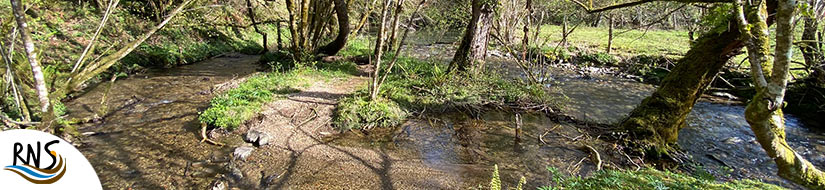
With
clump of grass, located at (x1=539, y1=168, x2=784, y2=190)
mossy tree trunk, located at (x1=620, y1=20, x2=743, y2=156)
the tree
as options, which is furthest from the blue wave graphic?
mossy tree trunk, located at (x1=620, y1=20, x2=743, y2=156)

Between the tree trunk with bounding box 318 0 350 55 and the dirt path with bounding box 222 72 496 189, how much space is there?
14.5 feet

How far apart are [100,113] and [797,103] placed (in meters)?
13.8

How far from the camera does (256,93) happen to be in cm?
657

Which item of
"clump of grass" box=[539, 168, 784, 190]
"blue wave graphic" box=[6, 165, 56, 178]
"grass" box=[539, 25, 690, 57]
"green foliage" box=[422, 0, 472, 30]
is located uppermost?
"green foliage" box=[422, 0, 472, 30]

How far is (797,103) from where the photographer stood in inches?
317

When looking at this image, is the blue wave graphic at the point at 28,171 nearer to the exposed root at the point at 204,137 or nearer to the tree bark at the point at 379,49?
the exposed root at the point at 204,137

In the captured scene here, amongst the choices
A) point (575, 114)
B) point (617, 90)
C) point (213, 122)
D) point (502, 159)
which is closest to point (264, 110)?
point (213, 122)

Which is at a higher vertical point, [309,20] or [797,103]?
[309,20]

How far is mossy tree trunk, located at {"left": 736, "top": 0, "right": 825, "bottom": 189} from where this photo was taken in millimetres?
1959

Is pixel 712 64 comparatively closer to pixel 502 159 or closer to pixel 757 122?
pixel 502 159

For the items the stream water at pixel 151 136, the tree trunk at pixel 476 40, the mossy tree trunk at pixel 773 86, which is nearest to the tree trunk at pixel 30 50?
the stream water at pixel 151 136

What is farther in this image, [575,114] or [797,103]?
[797,103]

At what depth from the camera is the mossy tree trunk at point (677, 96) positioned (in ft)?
16.0

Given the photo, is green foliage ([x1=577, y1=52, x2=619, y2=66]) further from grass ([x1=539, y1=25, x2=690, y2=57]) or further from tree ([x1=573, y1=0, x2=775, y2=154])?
tree ([x1=573, y1=0, x2=775, y2=154])
